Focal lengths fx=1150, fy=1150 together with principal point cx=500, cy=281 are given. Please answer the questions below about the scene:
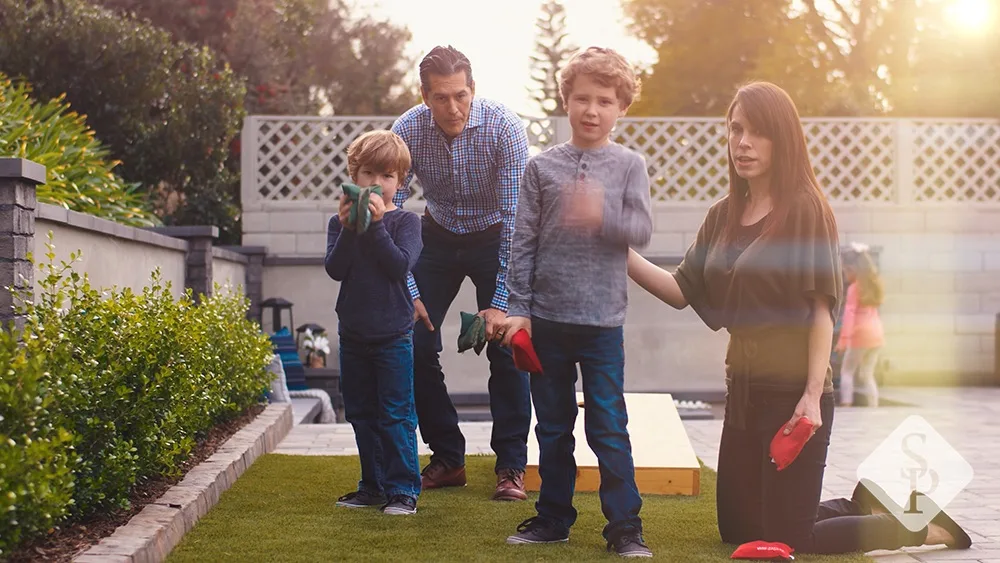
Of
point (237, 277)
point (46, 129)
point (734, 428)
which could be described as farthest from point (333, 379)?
point (734, 428)

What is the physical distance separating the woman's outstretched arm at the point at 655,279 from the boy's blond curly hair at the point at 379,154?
96cm

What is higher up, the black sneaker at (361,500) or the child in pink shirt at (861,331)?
the child in pink shirt at (861,331)

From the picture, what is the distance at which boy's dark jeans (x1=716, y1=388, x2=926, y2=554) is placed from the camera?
342cm

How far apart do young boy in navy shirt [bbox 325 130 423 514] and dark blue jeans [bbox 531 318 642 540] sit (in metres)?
0.64

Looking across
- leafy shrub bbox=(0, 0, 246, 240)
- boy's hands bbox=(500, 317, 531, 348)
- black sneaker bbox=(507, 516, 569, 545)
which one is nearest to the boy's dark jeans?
black sneaker bbox=(507, 516, 569, 545)

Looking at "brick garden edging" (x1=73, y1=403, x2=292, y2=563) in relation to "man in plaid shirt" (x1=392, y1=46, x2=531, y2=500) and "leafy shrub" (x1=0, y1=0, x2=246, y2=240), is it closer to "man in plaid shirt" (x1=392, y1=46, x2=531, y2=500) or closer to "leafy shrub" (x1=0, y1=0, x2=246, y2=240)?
"man in plaid shirt" (x1=392, y1=46, x2=531, y2=500)

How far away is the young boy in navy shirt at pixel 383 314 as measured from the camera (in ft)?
13.2

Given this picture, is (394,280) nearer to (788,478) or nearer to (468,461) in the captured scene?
(788,478)

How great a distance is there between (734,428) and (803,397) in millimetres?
334

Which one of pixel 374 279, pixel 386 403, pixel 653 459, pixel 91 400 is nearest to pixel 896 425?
pixel 653 459

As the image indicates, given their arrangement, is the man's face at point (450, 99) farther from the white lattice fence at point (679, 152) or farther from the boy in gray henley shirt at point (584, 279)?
the white lattice fence at point (679, 152)

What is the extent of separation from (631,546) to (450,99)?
1825 millimetres

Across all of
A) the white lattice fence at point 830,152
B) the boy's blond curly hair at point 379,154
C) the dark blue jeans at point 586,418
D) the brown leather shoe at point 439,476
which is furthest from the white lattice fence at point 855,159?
the dark blue jeans at point 586,418

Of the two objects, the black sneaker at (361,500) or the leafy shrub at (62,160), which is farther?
the leafy shrub at (62,160)
